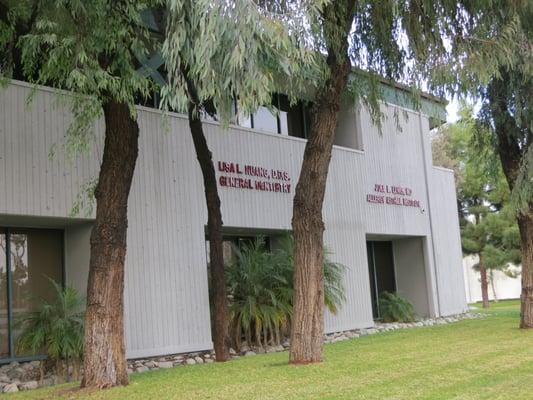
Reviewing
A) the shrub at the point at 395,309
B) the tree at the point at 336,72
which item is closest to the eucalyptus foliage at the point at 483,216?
the shrub at the point at 395,309

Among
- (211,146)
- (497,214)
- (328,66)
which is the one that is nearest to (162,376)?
(328,66)

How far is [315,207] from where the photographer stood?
34.0 feet

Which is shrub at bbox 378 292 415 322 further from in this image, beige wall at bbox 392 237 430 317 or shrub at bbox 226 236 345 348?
shrub at bbox 226 236 345 348

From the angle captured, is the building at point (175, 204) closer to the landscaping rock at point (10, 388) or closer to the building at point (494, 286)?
the landscaping rock at point (10, 388)

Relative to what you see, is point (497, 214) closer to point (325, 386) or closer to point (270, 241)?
point (270, 241)

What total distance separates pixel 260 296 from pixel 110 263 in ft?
20.7

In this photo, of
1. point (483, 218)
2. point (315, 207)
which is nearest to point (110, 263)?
point (315, 207)

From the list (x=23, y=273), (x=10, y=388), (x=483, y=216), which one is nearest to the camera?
(x=10, y=388)

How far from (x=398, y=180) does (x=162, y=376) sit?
12757 mm

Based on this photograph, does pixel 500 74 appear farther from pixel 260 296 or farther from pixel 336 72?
pixel 260 296

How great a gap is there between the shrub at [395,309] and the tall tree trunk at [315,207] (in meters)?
10.9

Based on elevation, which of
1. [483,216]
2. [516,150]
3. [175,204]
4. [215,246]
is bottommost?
[215,246]

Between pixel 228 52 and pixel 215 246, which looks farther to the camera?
pixel 215 246

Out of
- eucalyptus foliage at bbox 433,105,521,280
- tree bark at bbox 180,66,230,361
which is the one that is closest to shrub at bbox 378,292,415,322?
tree bark at bbox 180,66,230,361
